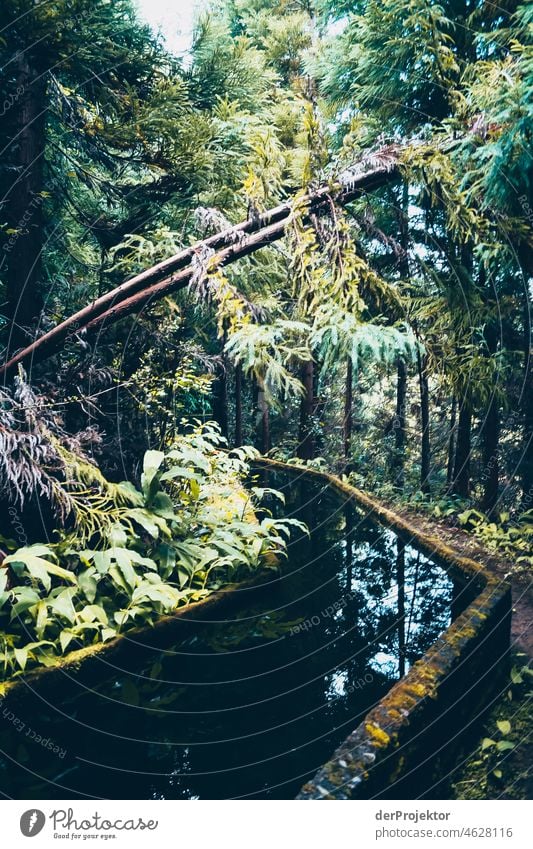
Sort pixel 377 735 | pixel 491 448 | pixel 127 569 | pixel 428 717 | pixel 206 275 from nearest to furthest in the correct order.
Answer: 1. pixel 377 735
2. pixel 428 717
3. pixel 206 275
4. pixel 127 569
5. pixel 491 448

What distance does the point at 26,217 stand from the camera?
5375 millimetres

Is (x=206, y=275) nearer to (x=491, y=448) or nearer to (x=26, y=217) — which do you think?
(x=26, y=217)

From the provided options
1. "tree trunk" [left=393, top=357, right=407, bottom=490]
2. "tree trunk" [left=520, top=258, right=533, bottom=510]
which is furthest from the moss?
"tree trunk" [left=393, top=357, right=407, bottom=490]

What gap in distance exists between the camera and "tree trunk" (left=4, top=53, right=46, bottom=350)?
525 centimetres

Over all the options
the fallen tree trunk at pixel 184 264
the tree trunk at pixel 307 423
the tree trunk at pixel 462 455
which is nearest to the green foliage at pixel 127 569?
the fallen tree trunk at pixel 184 264

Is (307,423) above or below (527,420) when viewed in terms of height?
above

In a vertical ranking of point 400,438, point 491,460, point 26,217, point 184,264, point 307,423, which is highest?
point 307,423

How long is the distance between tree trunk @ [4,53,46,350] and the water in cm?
384

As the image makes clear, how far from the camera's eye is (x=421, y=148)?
4.18 meters

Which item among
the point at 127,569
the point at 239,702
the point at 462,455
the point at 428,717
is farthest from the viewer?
the point at 462,455

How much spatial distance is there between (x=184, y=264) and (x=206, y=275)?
905 mm

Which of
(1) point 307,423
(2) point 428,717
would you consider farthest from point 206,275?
(1) point 307,423

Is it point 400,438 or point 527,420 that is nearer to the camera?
point 527,420

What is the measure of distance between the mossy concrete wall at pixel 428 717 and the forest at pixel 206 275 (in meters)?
0.20
